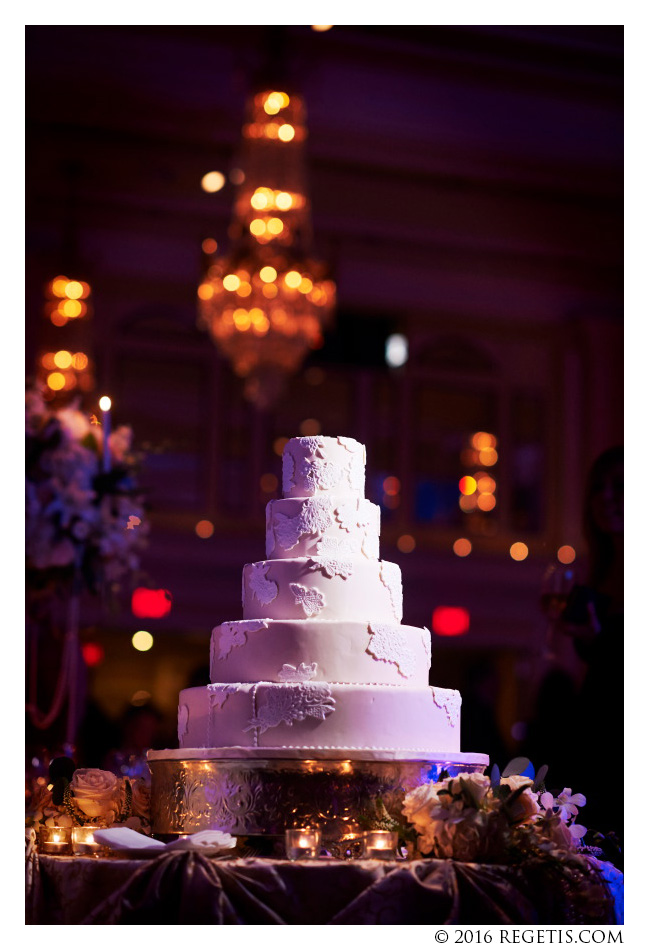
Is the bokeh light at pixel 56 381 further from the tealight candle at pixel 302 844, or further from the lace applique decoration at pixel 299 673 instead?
the tealight candle at pixel 302 844

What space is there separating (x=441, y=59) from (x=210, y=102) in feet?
6.81

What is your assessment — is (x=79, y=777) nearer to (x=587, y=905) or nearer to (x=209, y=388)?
(x=587, y=905)

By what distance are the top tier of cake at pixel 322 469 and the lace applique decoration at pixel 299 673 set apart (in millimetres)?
664

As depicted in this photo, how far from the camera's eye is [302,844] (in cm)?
386

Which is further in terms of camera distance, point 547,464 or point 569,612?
point 547,464

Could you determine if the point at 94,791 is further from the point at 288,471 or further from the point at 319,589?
the point at 288,471

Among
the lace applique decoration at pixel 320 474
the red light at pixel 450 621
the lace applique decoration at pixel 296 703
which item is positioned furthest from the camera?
the red light at pixel 450 621

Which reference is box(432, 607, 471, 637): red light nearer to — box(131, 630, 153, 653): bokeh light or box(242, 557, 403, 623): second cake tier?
A: box(131, 630, 153, 653): bokeh light

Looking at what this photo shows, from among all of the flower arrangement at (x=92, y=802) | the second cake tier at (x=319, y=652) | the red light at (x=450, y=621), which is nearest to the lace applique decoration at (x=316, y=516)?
the second cake tier at (x=319, y=652)

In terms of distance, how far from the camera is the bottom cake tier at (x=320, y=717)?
4.20 metres

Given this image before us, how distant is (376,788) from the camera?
4.14 metres

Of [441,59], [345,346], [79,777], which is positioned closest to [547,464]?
[345,346]

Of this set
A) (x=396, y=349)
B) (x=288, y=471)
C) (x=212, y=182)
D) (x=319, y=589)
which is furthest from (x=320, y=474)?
(x=396, y=349)

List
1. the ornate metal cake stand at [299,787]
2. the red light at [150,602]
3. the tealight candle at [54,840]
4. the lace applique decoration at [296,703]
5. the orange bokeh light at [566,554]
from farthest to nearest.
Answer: the orange bokeh light at [566,554]
the red light at [150,602]
the tealight candle at [54,840]
the lace applique decoration at [296,703]
the ornate metal cake stand at [299,787]
